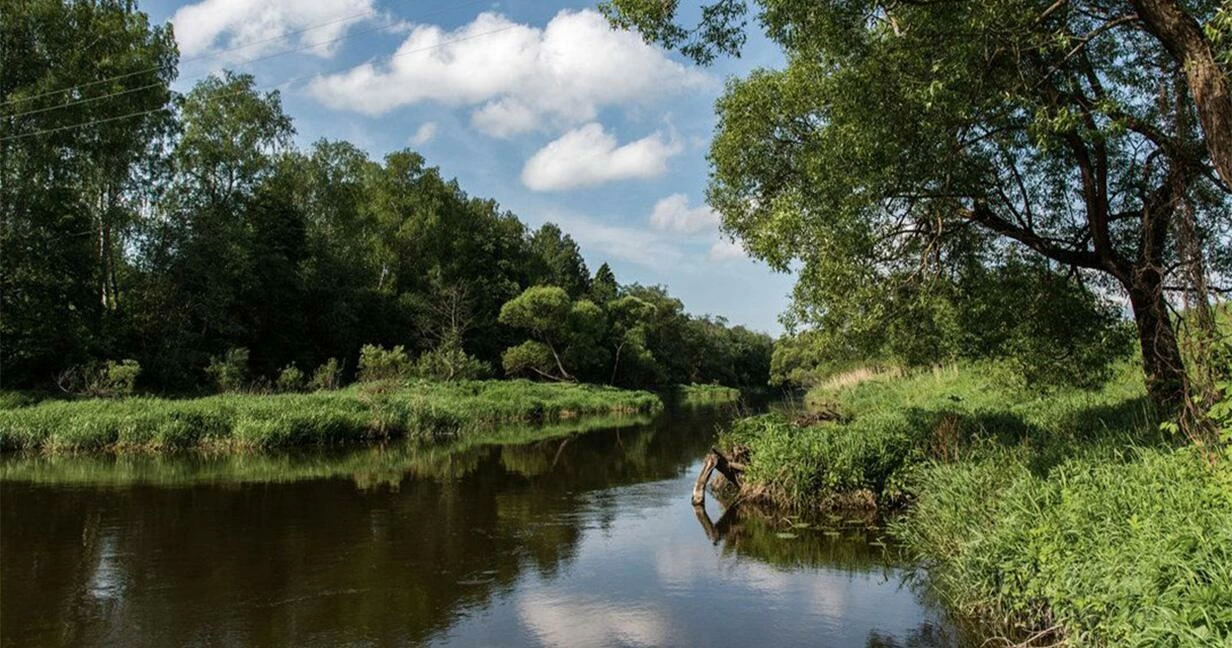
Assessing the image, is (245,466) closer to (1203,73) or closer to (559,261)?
(1203,73)

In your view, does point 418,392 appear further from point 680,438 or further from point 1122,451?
point 1122,451

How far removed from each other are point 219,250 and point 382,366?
29.0ft

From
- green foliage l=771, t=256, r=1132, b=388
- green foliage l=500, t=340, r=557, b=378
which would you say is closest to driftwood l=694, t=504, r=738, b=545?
green foliage l=771, t=256, r=1132, b=388

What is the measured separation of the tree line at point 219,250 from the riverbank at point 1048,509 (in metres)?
24.2

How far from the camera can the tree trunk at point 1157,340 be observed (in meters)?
9.15

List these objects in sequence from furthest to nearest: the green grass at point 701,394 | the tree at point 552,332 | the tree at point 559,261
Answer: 1. the tree at point 559,261
2. the green grass at point 701,394
3. the tree at point 552,332

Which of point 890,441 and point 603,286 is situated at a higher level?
point 603,286

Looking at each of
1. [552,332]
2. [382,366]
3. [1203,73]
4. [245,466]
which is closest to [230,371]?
[382,366]

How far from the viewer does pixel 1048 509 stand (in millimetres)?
6730

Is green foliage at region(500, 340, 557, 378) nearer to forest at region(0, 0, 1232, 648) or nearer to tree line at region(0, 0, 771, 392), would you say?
tree line at region(0, 0, 771, 392)

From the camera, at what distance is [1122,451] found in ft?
25.6

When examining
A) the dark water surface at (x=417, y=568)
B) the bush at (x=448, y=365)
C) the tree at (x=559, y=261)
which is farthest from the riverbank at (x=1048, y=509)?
the tree at (x=559, y=261)

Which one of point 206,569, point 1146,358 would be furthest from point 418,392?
point 1146,358

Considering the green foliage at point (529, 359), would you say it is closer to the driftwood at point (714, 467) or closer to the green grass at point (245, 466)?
the green grass at point (245, 466)
